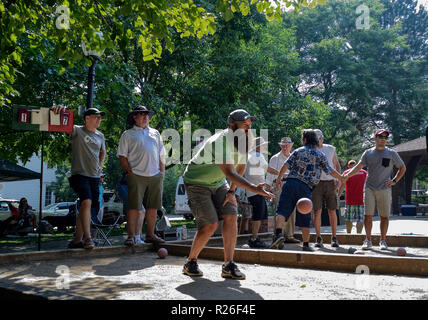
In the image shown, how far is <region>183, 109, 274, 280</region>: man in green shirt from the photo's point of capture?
532cm

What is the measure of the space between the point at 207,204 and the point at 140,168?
104 inches

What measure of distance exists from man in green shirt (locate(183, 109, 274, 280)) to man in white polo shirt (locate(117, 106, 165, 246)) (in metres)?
2.37

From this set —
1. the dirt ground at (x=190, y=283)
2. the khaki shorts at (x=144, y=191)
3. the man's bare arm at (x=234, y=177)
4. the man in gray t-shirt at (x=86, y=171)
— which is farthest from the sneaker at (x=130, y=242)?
the man's bare arm at (x=234, y=177)

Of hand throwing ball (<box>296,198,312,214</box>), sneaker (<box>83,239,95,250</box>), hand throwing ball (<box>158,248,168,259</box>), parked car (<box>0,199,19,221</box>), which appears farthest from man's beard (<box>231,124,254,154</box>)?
parked car (<box>0,199,19,221</box>)

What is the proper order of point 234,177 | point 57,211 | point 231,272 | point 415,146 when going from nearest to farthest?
point 234,177 < point 231,272 < point 57,211 < point 415,146

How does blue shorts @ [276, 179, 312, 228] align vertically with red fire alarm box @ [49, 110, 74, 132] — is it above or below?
below

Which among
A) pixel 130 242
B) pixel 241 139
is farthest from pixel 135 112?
pixel 241 139

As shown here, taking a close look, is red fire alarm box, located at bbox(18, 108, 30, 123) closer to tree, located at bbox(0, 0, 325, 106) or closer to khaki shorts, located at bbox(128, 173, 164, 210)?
tree, located at bbox(0, 0, 325, 106)

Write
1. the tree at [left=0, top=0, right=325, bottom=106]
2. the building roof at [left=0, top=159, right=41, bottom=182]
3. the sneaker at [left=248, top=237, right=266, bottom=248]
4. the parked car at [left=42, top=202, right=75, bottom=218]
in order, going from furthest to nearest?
the parked car at [left=42, top=202, right=75, bottom=218] → the building roof at [left=0, top=159, right=41, bottom=182] → the sneaker at [left=248, top=237, right=266, bottom=248] → the tree at [left=0, top=0, right=325, bottom=106]

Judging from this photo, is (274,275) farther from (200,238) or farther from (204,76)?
(204,76)

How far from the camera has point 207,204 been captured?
552 centimetres

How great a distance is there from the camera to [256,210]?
914cm

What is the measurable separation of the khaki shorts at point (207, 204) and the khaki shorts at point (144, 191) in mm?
2360

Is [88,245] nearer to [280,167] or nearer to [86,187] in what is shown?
[86,187]
